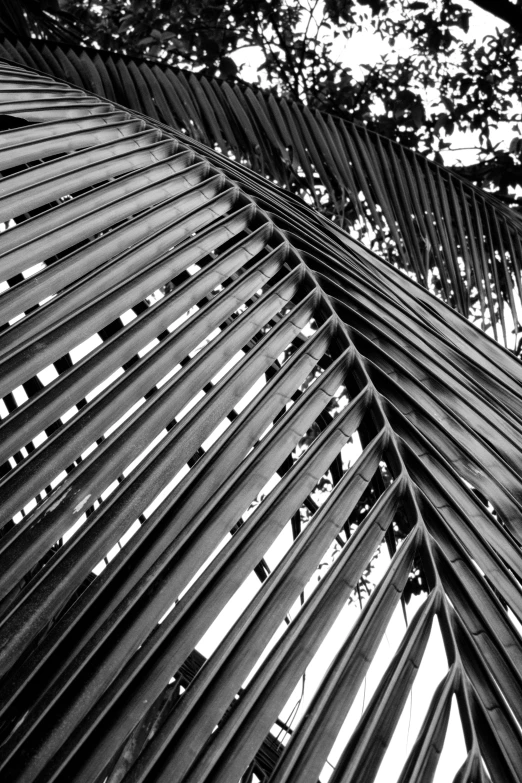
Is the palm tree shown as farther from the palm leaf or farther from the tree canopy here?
the tree canopy

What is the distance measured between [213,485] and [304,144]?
4.93ft

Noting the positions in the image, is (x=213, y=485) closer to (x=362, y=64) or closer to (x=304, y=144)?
(x=304, y=144)

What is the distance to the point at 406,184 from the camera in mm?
2078

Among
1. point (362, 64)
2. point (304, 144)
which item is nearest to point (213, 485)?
point (304, 144)

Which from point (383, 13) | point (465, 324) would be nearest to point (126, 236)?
point (465, 324)

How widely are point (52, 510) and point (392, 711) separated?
0.32 meters

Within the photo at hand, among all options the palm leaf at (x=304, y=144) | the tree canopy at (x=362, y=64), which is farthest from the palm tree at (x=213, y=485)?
the tree canopy at (x=362, y=64)

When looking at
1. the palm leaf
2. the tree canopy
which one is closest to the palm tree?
the palm leaf

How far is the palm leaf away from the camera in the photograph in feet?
6.00

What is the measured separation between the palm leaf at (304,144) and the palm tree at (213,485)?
661mm

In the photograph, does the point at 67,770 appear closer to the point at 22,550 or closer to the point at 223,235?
the point at 22,550

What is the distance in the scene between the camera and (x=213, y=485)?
27.2 inches

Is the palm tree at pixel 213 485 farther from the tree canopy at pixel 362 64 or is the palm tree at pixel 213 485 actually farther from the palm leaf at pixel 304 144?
the tree canopy at pixel 362 64

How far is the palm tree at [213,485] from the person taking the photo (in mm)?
541
